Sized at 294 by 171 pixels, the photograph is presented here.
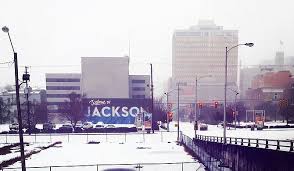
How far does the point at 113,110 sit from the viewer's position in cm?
7025

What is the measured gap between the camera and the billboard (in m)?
69.2

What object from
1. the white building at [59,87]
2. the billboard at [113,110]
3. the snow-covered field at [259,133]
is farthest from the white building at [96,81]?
the snow-covered field at [259,133]

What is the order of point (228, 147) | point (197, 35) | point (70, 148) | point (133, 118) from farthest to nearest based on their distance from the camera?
point (197, 35)
point (133, 118)
point (70, 148)
point (228, 147)

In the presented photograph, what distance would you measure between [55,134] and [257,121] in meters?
41.6

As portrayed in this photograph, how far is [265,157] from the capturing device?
17.6 meters

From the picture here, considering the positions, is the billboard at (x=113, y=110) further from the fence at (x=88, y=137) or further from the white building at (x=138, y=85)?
the white building at (x=138, y=85)

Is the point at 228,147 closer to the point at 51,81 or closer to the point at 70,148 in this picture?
the point at 70,148

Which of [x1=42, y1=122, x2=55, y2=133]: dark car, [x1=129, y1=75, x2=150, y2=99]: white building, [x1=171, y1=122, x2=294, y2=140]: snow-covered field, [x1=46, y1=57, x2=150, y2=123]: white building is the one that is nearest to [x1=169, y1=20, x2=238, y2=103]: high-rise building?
[x1=129, y1=75, x2=150, y2=99]: white building

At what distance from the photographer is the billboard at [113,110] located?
69.2 meters

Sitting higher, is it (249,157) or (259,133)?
(249,157)

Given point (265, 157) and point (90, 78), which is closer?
point (265, 157)

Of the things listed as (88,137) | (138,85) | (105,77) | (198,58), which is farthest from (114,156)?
(198,58)

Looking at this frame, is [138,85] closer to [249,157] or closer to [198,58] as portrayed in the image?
[249,157]

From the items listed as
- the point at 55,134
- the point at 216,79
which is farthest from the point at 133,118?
the point at 216,79
